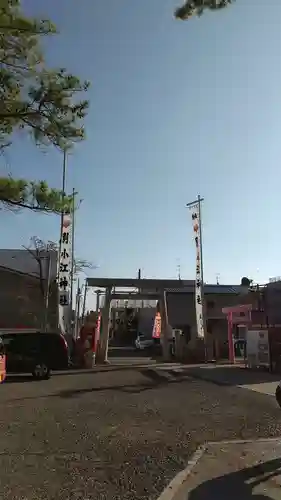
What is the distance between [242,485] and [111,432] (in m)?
3.98

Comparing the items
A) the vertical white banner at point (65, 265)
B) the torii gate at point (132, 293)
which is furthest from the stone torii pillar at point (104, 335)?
the vertical white banner at point (65, 265)

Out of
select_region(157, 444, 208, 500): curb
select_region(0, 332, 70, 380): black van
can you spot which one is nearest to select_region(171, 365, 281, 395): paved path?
select_region(0, 332, 70, 380): black van

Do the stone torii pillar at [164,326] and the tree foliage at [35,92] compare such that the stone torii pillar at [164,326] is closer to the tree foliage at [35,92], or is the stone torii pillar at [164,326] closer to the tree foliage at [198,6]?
the tree foliage at [35,92]

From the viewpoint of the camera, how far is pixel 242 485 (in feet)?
19.9

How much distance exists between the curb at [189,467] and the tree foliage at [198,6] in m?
5.29

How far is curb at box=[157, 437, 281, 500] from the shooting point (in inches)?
226

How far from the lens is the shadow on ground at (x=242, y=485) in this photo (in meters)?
5.69

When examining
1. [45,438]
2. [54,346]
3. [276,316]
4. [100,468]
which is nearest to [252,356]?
[276,316]

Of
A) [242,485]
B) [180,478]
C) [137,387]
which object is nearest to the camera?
[242,485]

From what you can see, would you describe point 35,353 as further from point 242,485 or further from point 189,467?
point 242,485

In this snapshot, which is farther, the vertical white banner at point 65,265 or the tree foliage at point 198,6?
the vertical white banner at point 65,265

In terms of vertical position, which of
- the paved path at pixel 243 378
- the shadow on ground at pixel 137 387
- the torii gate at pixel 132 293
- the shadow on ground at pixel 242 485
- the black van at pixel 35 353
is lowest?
the shadow on ground at pixel 242 485

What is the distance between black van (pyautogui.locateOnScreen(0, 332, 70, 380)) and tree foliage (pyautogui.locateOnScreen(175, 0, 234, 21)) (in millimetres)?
17630

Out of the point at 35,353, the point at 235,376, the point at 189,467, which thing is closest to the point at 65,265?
the point at 35,353
